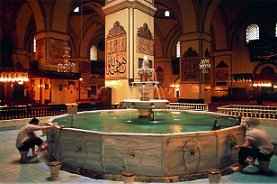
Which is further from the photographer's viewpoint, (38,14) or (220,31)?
(220,31)

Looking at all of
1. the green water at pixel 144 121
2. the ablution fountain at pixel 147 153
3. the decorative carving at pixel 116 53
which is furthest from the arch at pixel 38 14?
the ablution fountain at pixel 147 153

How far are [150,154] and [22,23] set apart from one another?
22519 mm

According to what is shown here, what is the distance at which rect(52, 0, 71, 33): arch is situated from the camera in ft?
57.1

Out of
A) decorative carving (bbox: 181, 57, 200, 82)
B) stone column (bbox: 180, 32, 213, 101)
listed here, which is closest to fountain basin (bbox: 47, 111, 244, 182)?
stone column (bbox: 180, 32, 213, 101)

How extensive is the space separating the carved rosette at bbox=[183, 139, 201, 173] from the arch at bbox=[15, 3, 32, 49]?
21.9 meters

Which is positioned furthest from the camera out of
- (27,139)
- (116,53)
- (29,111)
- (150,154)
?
(116,53)

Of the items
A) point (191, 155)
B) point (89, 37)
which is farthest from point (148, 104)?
point (89, 37)

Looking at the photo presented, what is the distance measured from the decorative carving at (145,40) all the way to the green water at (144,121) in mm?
3323

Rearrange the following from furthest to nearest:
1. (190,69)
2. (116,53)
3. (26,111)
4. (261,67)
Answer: (261,67) → (190,69) → (116,53) → (26,111)

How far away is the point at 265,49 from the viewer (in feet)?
75.9

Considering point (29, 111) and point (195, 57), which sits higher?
point (195, 57)

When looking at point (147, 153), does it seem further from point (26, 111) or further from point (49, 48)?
point (49, 48)

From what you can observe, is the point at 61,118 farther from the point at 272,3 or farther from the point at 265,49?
the point at 272,3

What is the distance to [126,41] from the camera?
1155cm
